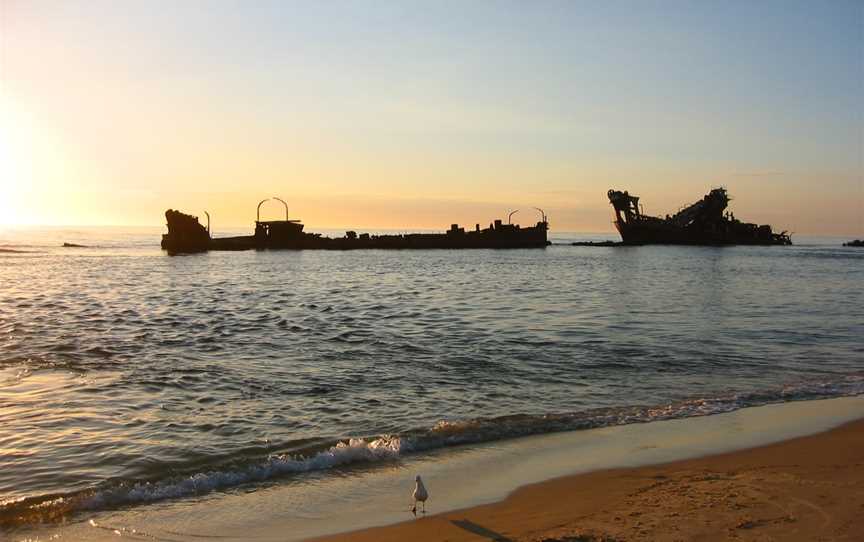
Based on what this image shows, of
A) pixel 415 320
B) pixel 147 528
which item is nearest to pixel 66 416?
→ pixel 147 528

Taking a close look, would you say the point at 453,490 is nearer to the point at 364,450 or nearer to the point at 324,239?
the point at 364,450

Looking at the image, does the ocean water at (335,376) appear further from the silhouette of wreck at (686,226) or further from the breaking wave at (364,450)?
the silhouette of wreck at (686,226)

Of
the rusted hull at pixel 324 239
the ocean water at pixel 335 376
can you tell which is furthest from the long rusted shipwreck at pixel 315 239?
the ocean water at pixel 335 376

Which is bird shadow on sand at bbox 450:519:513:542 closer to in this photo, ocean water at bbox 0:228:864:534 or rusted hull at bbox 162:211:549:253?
ocean water at bbox 0:228:864:534

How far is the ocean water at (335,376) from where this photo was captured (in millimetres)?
8484

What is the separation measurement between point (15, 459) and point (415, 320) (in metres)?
15.4

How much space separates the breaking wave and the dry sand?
175cm

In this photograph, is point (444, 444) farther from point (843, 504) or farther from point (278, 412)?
point (843, 504)

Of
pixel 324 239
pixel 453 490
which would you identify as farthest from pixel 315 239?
pixel 453 490

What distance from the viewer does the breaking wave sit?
7164 mm

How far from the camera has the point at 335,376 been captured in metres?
A: 13.7

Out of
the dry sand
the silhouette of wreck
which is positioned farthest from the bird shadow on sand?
the silhouette of wreck

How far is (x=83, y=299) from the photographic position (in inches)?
1149

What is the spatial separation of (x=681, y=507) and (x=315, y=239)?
293 feet
